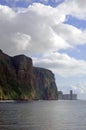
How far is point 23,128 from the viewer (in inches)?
3561

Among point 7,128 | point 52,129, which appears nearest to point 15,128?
point 7,128

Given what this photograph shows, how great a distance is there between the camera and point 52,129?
289 feet

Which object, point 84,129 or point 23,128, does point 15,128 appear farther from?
point 84,129

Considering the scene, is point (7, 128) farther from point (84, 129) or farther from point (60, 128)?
point (84, 129)

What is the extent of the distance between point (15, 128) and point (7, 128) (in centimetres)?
194

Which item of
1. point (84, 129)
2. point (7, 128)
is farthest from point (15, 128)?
point (84, 129)

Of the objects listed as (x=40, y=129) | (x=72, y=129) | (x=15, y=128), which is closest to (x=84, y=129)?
(x=72, y=129)

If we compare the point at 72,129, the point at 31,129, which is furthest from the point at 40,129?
the point at 72,129

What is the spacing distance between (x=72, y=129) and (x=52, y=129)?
5180 millimetres

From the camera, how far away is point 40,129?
289 ft

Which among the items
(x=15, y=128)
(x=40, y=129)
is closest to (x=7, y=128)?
(x=15, y=128)

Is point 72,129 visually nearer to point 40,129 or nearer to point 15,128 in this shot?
point 40,129

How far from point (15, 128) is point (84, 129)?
16842 millimetres

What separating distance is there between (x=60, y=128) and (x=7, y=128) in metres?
13.2
